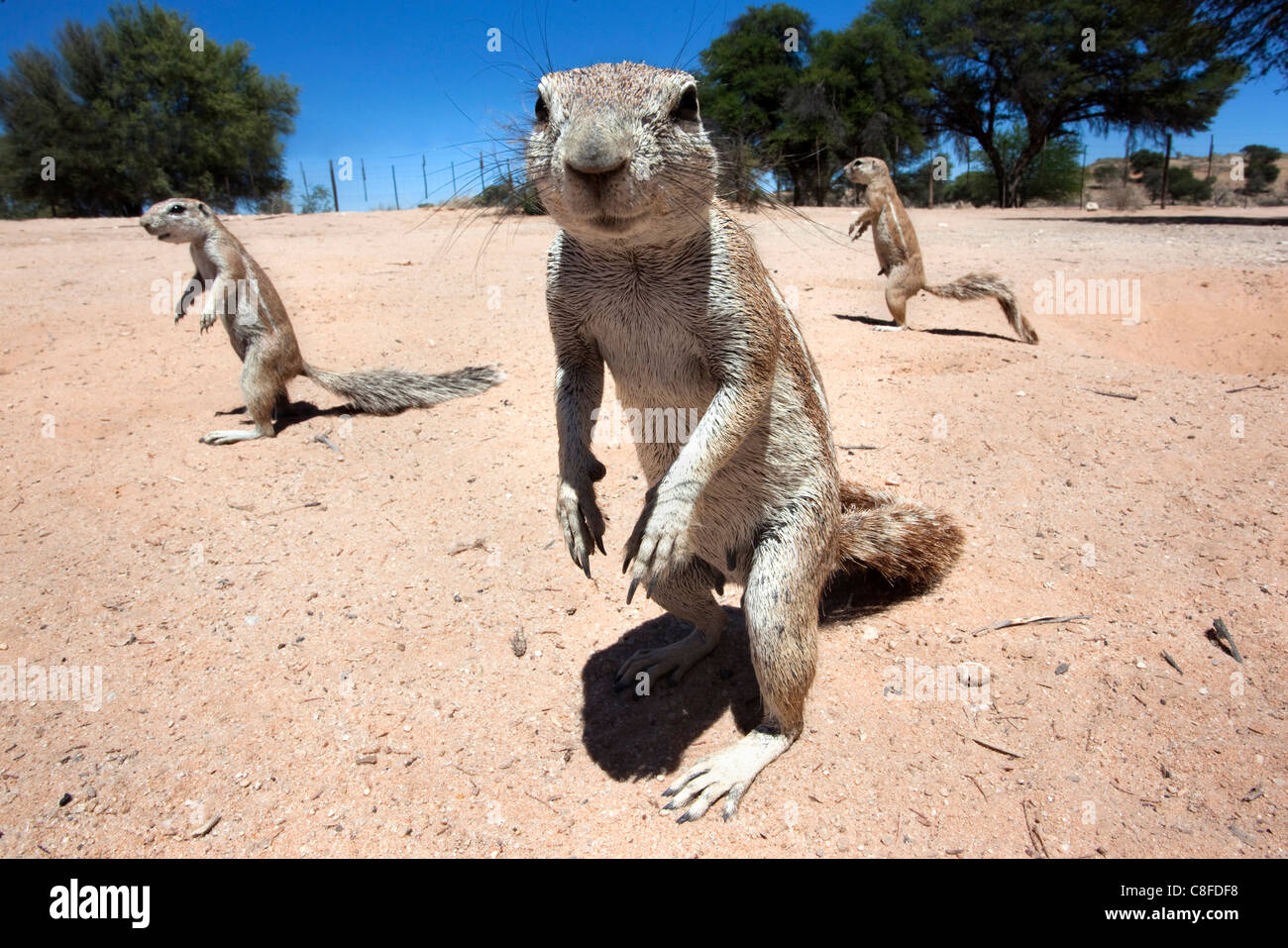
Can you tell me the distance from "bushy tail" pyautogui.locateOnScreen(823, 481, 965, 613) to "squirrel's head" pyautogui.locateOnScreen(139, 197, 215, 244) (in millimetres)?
6726

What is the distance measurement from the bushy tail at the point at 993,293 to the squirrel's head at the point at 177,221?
8.28 metres

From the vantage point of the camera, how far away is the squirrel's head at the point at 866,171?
10148 millimetres

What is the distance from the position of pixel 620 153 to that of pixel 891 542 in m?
2.44

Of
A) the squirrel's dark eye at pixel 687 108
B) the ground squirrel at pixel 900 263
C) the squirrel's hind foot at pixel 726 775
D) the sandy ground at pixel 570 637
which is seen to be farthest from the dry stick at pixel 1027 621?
the ground squirrel at pixel 900 263

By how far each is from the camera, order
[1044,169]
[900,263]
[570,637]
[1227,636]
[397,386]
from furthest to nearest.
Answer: [1044,169] < [900,263] < [397,386] < [570,637] < [1227,636]

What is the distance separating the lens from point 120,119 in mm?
27766

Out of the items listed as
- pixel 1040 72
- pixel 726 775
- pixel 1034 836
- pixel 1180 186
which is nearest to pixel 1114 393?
pixel 1034 836

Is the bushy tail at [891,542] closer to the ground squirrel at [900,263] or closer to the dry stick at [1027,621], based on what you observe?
the dry stick at [1027,621]

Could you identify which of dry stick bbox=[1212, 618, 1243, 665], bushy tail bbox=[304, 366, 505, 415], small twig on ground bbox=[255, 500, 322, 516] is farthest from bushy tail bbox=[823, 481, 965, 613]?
bushy tail bbox=[304, 366, 505, 415]

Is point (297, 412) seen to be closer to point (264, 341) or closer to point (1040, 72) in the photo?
point (264, 341)

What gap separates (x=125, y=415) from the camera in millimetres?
6688

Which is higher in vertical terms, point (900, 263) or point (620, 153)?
point (900, 263)

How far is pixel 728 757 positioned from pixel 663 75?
8.25 ft

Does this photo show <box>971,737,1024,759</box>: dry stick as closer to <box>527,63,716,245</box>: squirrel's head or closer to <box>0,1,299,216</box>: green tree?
<box>527,63,716,245</box>: squirrel's head
